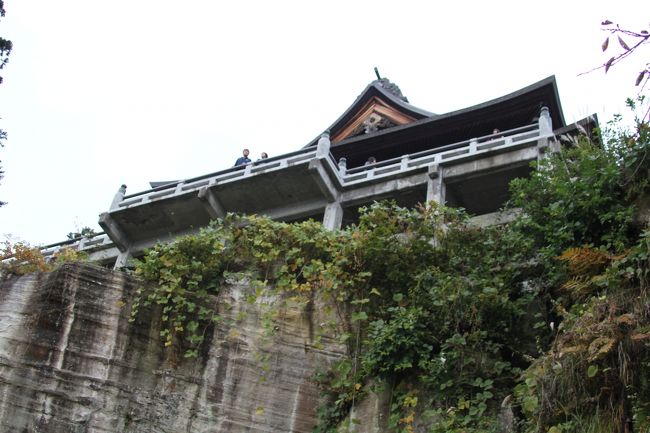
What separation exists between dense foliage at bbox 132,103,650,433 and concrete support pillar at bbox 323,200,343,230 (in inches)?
250

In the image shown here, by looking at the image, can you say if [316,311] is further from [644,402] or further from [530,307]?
[644,402]

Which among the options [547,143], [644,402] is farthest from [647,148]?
[547,143]

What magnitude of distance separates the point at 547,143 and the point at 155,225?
11.3 metres

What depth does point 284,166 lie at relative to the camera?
72.8 ft

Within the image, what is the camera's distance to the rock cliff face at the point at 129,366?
40.6 feet

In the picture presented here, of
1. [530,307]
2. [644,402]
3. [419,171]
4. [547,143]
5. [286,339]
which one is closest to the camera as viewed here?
[644,402]

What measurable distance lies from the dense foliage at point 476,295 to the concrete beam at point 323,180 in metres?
6.44

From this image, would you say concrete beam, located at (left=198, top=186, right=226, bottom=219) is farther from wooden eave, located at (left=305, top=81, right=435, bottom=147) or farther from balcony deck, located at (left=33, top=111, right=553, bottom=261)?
wooden eave, located at (left=305, top=81, right=435, bottom=147)

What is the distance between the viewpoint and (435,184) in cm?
Result: 2108

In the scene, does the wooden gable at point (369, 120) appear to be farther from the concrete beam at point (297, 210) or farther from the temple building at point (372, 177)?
the concrete beam at point (297, 210)

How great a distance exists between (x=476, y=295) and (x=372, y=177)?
10114mm

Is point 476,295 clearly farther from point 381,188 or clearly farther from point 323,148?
point 323,148

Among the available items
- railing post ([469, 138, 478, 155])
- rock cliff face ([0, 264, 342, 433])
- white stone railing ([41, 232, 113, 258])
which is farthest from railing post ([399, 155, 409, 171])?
white stone railing ([41, 232, 113, 258])

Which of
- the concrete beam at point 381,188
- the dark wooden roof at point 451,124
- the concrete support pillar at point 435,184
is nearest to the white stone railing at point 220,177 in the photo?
the concrete beam at point 381,188
